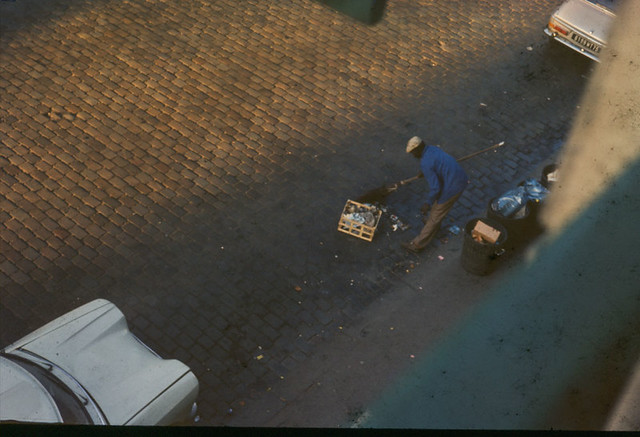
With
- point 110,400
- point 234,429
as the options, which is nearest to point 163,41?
point 110,400

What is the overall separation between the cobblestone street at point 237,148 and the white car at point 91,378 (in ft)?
3.24

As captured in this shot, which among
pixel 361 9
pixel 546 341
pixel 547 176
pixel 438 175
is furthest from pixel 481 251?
pixel 361 9

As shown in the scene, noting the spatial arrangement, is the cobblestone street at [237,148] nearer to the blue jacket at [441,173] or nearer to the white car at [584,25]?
the white car at [584,25]

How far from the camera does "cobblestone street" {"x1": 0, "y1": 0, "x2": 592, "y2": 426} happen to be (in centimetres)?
775

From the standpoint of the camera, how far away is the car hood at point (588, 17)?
1179 centimetres

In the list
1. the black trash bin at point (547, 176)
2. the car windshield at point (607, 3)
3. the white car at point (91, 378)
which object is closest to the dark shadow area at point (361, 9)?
the car windshield at point (607, 3)

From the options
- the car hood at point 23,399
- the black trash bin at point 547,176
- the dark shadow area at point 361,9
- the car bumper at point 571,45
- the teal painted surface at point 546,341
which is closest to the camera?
the car hood at point 23,399

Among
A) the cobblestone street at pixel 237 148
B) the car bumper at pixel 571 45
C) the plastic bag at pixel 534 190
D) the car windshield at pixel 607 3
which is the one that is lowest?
the cobblestone street at pixel 237 148

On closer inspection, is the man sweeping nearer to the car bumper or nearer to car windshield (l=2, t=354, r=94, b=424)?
car windshield (l=2, t=354, r=94, b=424)

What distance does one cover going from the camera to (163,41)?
11.7 meters

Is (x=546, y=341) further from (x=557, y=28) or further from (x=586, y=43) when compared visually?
(x=557, y=28)

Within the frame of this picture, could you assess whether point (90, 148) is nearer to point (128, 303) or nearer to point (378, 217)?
point (128, 303)

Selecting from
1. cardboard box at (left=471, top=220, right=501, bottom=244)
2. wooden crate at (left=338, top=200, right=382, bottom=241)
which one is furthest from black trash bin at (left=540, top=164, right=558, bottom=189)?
wooden crate at (left=338, top=200, right=382, bottom=241)

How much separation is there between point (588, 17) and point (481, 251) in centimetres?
635
